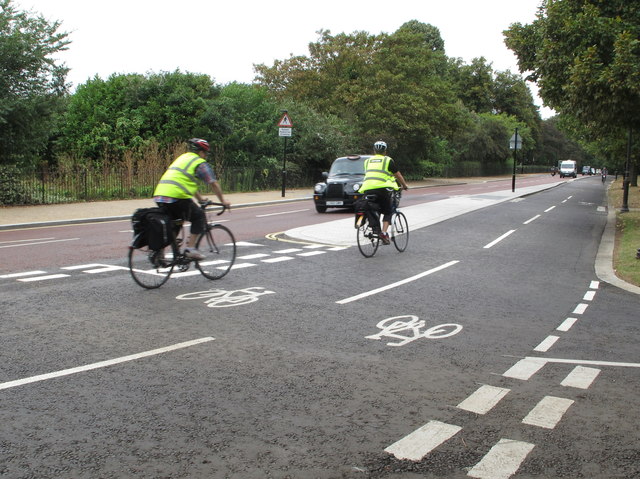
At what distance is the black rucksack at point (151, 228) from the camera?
8.16m

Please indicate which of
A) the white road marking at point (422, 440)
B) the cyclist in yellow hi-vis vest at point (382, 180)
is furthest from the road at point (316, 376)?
the cyclist in yellow hi-vis vest at point (382, 180)

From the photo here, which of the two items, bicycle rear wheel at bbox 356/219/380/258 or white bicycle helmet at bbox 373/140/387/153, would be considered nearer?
white bicycle helmet at bbox 373/140/387/153

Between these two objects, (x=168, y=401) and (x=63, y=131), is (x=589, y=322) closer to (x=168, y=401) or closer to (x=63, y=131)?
(x=168, y=401)

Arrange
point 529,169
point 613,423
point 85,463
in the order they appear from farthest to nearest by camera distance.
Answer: point 529,169, point 613,423, point 85,463

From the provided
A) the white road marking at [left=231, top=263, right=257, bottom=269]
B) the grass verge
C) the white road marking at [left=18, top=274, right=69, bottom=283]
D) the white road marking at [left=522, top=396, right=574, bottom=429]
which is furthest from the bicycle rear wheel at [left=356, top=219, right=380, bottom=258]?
the white road marking at [left=522, top=396, right=574, bottom=429]

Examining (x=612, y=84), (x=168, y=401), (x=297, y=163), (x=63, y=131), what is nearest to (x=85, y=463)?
(x=168, y=401)

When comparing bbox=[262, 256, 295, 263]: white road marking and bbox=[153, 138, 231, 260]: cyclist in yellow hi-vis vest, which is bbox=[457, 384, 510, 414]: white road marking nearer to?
bbox=[153, 138, 231, 260]: cyclist in yellow hi-vis vest

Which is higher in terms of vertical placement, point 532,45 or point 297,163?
point 532,45

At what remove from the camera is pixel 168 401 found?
14.3 feet

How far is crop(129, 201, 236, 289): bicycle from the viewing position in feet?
27.5

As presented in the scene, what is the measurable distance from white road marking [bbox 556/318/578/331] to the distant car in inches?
542

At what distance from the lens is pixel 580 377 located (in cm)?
512

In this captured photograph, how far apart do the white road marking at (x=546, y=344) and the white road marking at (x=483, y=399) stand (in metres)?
1.40

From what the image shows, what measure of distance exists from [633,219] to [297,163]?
21231 mm
